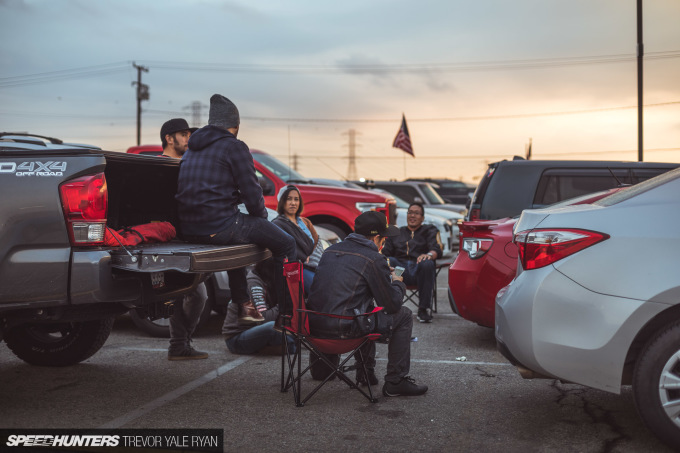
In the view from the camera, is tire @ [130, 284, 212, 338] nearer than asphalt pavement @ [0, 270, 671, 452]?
No

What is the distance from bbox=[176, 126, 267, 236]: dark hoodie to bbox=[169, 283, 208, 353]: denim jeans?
3.61 ft

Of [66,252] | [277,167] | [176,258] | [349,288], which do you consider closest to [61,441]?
[66,252]

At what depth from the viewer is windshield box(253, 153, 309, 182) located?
11.4 meters

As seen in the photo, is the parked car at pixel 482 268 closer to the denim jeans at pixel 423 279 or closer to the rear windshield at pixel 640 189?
the denim jeans at pixel 423 279

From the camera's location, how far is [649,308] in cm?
366

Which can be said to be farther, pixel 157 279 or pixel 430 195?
pixel 430 195

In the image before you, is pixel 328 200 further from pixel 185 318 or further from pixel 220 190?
pixel 220 190

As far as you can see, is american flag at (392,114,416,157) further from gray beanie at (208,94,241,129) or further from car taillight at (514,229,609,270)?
car taillight at (514,229,609,270)

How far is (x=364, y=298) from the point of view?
16.6 feet

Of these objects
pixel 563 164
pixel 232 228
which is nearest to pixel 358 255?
pixel 232 228

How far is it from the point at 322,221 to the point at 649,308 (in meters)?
8.05

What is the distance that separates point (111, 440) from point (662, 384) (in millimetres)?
3013

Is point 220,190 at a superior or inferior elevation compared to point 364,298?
superior

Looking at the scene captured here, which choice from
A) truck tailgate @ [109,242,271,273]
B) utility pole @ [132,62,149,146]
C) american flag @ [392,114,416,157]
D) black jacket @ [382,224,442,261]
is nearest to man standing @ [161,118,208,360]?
truck tailgate @ [109,242,271,273]
